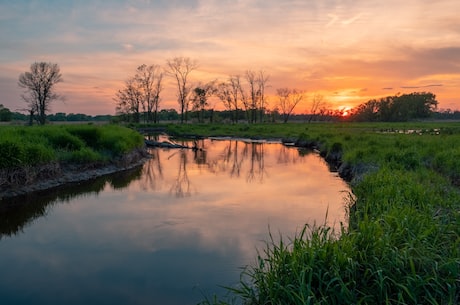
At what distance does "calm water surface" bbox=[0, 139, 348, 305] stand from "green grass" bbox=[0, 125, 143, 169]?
139cm

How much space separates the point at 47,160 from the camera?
13.8 meters

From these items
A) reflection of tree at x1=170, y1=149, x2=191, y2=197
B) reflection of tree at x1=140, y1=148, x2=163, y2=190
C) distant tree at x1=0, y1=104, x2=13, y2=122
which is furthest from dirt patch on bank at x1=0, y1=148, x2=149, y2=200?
distant tree at x1=0, y1=104, x2=13, y2=122

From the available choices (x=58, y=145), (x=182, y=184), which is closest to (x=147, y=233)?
(x=182, y=184)

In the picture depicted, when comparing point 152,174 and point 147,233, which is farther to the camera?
point 152,174

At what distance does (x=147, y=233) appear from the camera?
876cm

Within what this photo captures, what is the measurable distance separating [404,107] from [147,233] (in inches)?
3326

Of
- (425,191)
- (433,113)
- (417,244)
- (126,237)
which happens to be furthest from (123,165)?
(433,113)

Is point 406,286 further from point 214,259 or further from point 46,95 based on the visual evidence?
point 46,95

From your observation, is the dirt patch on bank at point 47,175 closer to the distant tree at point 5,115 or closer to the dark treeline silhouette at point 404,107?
the distant tree at point 5,115

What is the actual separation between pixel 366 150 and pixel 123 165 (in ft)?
39.2

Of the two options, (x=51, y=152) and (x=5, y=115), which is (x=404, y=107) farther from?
(x=51, y=152)

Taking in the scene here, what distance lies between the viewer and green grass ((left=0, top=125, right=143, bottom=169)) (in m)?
12.1

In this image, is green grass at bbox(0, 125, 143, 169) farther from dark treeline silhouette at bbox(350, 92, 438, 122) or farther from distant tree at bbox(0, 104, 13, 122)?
dark treeline silhouette at bbox(350, 92, 438, 122)

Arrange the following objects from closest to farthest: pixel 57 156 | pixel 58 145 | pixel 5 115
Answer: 1. pixel 57 156
2. pixel 58 145
3. pixel 5 115
